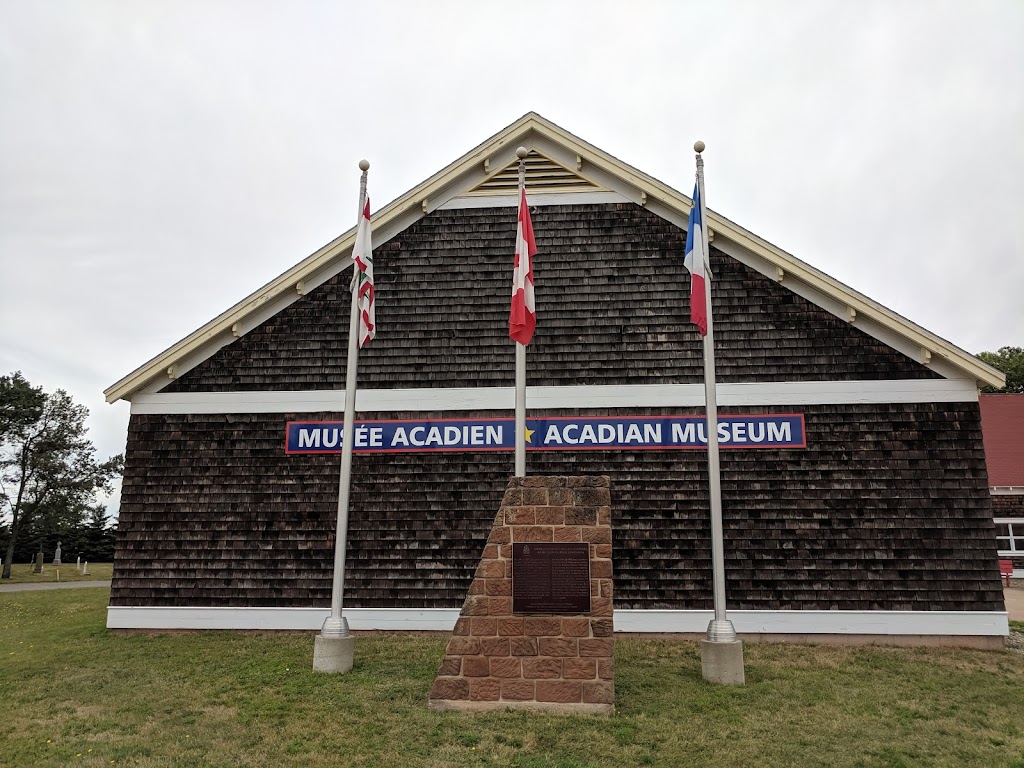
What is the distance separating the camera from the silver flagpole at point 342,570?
8641 millimetres

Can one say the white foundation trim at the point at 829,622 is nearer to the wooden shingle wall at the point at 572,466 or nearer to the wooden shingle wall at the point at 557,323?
the wooden shingle wall at the point at 572,466

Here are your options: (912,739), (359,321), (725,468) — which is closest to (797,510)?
(725,468)

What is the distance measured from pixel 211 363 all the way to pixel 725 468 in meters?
9.24

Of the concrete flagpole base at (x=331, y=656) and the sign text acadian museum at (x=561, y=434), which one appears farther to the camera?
the sign text acadian museum at (x=561, y=434)

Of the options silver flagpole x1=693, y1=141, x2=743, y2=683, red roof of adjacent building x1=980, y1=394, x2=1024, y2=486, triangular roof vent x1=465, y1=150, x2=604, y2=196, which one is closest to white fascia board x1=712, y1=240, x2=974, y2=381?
triangular roof vent x1=465, y1=150, x2=604, y2=196

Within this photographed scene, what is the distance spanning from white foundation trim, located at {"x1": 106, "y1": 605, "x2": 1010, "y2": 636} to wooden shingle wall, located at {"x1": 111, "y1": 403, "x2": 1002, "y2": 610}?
149 mm

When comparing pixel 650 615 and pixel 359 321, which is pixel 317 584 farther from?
pixel 650 615

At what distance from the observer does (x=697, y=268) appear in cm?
914

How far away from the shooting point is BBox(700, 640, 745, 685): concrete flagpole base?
8.19 metres

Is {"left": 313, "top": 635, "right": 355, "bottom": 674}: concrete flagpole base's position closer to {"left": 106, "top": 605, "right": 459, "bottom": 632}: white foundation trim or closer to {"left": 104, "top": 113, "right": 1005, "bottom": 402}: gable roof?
{"left": 106, "top": 605, "right": 459, "bottom": 632}: white foundation trim

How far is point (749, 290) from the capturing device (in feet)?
39.5

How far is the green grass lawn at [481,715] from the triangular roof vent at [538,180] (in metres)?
8.03

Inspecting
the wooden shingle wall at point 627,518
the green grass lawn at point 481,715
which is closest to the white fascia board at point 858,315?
the wooden shingle wall at point 627,518

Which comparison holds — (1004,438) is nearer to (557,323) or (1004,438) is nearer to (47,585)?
(557,323)
